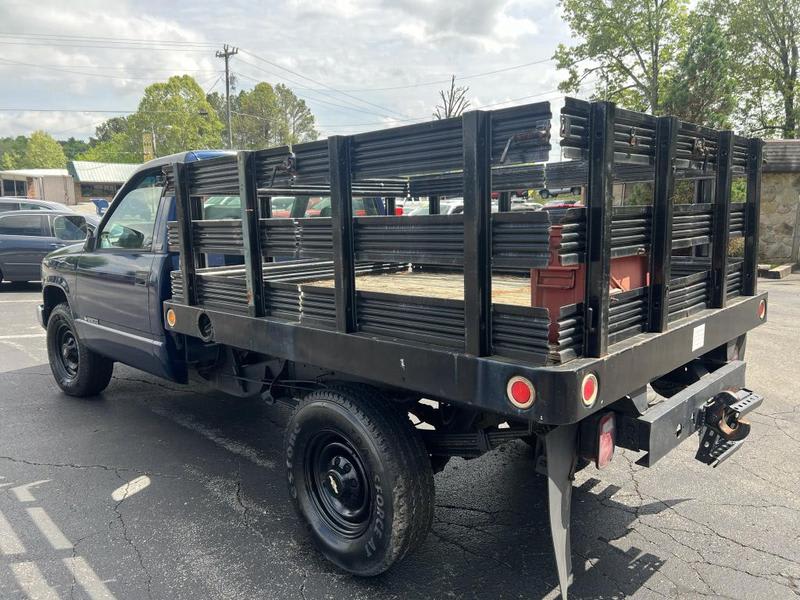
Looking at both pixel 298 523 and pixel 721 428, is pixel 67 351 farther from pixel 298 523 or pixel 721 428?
pixel 721 428

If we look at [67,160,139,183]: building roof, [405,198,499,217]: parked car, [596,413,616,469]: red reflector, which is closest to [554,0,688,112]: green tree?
[405,198,499,217]: parked car

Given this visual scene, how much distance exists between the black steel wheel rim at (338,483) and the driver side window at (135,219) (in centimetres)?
219

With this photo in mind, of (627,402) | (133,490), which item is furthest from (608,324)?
(133,490)

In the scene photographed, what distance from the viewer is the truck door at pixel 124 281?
4375mm

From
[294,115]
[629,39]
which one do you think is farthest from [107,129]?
[629,39]

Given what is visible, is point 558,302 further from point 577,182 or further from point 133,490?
point 133,490

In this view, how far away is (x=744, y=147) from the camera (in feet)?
10.9

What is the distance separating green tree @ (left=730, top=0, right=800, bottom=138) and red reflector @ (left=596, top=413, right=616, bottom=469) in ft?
99.1

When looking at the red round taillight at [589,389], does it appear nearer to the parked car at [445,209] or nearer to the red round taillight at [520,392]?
the red round taillight at [520,392]

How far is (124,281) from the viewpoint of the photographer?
14.9 feet

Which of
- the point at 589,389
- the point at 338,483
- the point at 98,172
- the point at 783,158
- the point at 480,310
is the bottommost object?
the point at 338,483

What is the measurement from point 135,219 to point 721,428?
4.20 metres

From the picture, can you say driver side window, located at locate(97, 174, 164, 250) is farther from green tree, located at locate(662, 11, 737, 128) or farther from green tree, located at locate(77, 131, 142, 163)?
green tree, located at locate(77, 131, 142, 163)

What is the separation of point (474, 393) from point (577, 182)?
934 mm
